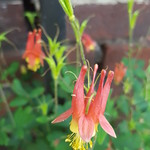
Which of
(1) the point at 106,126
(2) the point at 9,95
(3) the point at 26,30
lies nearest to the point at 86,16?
(3) the point at 26,30

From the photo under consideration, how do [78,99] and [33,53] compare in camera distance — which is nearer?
[78,99]

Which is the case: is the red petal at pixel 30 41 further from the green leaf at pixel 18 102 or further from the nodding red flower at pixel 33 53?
the green leaf at pixel 18 102

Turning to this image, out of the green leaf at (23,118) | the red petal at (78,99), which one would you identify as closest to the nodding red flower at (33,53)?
the green leaf at (23,118)

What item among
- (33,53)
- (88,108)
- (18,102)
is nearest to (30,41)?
(33,53)

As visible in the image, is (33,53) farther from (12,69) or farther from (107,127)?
(107,127)

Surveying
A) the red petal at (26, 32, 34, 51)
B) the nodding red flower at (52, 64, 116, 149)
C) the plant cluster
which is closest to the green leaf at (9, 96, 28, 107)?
the plant cluster

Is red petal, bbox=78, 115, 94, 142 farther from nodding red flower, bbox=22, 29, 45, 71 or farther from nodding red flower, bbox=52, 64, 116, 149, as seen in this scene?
nodding red flower, bbox=22, 29, 45, 71

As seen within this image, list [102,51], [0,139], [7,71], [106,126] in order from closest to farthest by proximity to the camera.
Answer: [106,126] → [0,139] → [7,71] → [102,51]

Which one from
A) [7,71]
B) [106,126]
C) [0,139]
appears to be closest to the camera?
[106,126]

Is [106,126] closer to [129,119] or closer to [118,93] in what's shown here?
[129,119]
